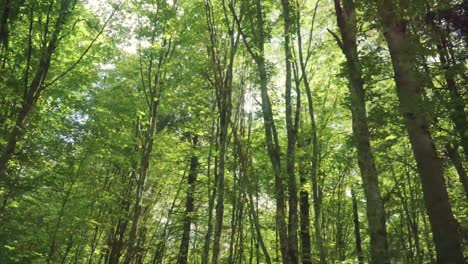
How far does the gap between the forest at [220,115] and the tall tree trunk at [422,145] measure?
21 millimetres

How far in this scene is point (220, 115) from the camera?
8883 mm

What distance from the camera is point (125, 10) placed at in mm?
9070

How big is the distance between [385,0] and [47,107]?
10.1 metres

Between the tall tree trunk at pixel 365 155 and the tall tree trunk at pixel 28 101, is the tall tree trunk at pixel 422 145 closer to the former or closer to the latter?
the tall tree trunk at pixel 365 155

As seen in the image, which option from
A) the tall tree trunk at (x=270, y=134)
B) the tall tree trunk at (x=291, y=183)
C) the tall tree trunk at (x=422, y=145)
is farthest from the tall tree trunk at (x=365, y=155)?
the tall tree trunk at (x=270, y=134)

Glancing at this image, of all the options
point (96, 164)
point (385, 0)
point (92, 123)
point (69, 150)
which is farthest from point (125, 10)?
point (96, 164)

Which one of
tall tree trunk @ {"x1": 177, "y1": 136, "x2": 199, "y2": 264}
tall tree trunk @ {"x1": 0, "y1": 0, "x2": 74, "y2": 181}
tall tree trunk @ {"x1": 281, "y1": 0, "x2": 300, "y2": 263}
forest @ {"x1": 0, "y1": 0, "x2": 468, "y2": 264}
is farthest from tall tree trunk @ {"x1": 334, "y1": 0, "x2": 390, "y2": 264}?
tall tree trunk @ {"x1": 177, "y1": 136, "x2": 199, "y2": 264}

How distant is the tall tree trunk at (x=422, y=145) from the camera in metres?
5.32

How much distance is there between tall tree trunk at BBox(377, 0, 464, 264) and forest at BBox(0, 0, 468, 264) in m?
0.02

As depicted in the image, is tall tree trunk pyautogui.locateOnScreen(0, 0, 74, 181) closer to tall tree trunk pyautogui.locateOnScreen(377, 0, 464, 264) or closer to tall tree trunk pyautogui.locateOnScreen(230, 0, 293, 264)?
tall tree trunk pyautogui.locateOnScreen(230, 0, 293, 264)

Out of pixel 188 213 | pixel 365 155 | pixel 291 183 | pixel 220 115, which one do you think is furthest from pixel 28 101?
pixel 188 213

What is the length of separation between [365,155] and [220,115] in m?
4.15

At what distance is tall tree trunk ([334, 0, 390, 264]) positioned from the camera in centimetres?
501

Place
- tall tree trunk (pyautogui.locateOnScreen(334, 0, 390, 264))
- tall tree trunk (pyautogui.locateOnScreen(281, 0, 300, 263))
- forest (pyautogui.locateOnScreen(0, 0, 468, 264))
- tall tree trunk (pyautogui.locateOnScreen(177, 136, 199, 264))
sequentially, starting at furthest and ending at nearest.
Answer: tall tree trunk (pyautogui.locateOnScreen(177, 136, 199, 264)) → tall tree trunk (pyautogui.locateOnScreen(281, 0, 300, 263)) → forest (pyautogui.locateOnScreen(0, 0, 468, 264)) → tall tree trunk (pyautogui.locateOnScreen(334, 0, 390, 264))
